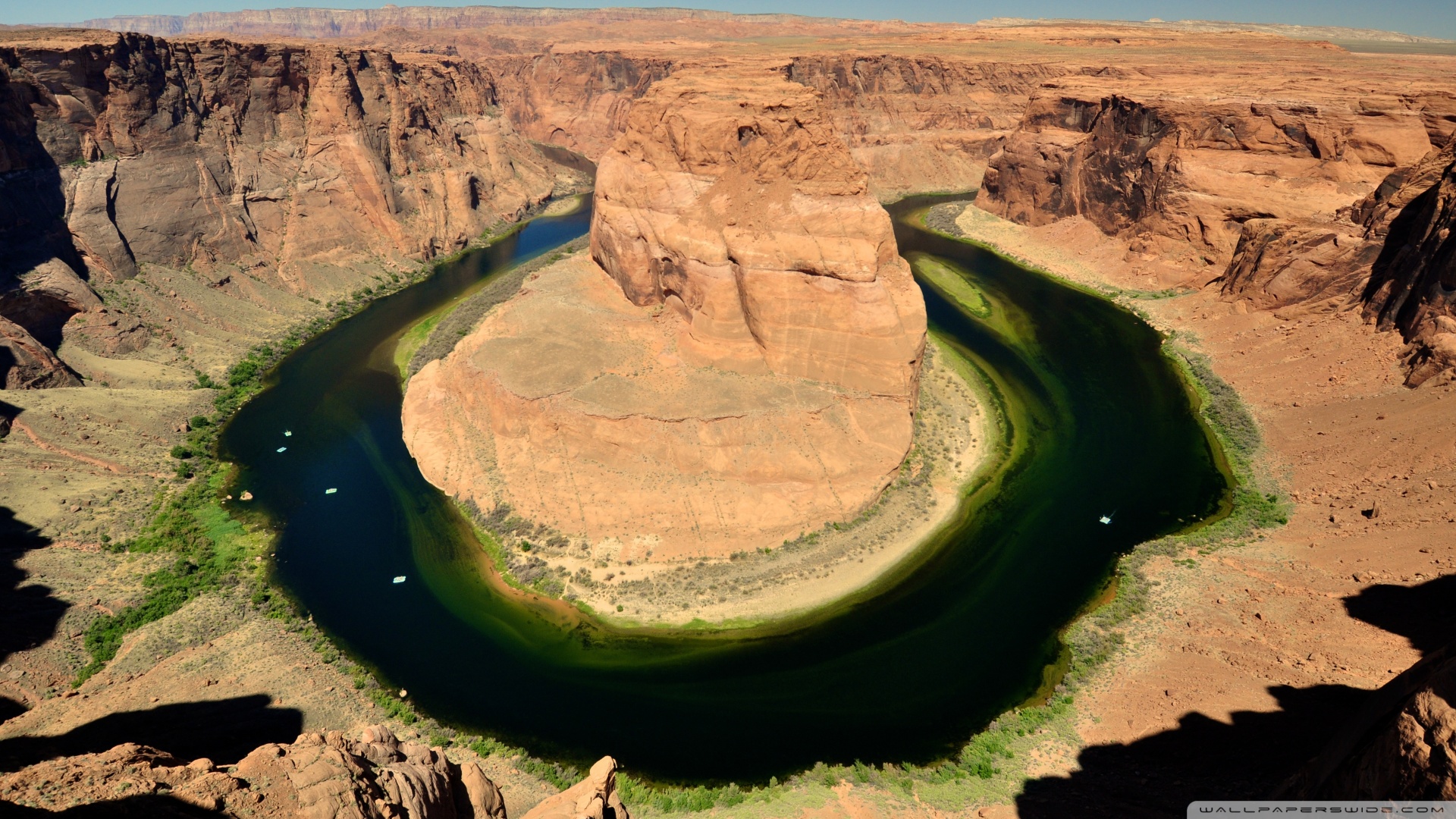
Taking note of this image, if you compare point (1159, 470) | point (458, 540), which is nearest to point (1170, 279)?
point (1159, 470)

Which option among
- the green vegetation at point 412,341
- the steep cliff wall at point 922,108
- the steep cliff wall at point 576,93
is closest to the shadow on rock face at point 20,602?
the green vegetation at point 412,341

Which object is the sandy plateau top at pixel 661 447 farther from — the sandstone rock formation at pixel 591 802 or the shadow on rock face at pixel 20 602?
the shadow on rock face at pixel 20 602

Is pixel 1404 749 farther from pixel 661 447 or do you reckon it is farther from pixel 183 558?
pixel 183 558

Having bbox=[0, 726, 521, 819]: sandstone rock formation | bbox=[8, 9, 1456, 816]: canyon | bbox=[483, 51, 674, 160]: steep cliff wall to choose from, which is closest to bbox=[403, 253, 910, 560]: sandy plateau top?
bbox=[8, 9, 1456, 816]: canyon

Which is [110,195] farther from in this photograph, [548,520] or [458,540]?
[548,520]

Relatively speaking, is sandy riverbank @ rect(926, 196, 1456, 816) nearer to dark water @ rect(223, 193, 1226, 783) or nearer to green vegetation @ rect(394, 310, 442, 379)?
dark water @ rect(223, 193, 1226, 783)

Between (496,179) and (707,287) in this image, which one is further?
(496,179)
